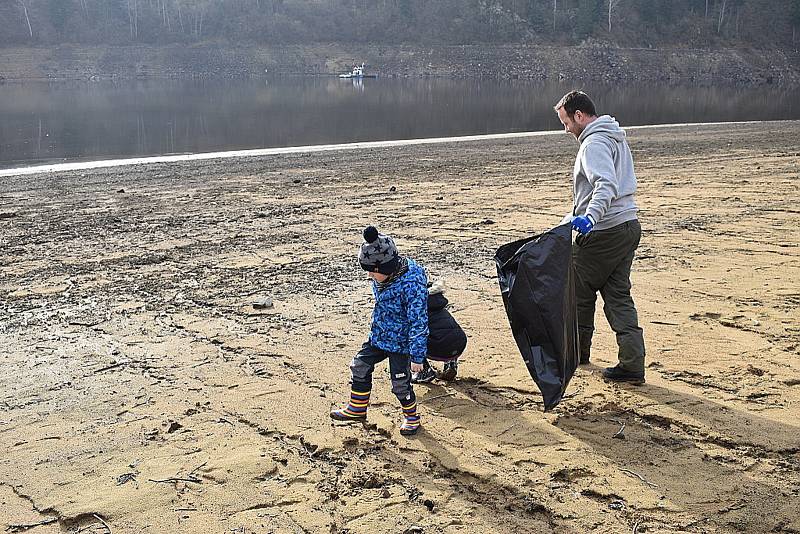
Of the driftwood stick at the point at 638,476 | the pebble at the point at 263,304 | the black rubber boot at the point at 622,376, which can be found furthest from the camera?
the pebble at the point at 263,304

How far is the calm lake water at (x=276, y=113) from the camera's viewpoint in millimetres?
25562

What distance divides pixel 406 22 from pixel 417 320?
88269 mm

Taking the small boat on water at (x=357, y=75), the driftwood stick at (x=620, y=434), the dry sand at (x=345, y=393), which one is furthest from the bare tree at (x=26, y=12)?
the driftwood stick at (x=620, y=434)

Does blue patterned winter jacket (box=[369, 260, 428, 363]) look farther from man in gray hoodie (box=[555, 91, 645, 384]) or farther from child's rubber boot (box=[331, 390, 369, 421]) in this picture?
man in gray hoodie (box=[555, 91, 645, 384])

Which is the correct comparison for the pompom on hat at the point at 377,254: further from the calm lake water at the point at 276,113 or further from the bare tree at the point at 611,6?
the bare tree at the point at 611,6

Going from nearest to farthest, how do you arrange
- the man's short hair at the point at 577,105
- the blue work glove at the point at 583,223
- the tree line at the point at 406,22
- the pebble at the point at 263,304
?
the blue work glove at the point at 583,223, the man's short hair at the point at 577,105, the pebble at the point at 263,304, the tree line at the point at 406,22

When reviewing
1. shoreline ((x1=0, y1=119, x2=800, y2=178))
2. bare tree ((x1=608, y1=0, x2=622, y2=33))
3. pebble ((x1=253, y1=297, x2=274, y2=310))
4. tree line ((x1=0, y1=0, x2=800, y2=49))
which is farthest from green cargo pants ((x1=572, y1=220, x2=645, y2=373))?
bare tree ((x1=608, y1=0, x2=622, y2=33))

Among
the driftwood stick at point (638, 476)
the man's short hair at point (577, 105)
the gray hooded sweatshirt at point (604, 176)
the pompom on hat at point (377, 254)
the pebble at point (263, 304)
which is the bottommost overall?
the driftwood stick at point (638, 476)

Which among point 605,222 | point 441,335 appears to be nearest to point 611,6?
point 605,222

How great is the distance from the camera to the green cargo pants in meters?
4.60

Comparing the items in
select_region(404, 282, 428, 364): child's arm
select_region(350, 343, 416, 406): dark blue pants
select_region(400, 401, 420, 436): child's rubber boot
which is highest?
select_region(404, 282, 428, 364): child's arm

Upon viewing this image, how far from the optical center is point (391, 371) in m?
4.27

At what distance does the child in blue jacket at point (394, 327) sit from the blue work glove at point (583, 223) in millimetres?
891

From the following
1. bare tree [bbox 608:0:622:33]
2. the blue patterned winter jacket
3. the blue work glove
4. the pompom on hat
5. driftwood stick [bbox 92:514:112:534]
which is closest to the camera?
driftwood stick [bbox 92:514:112:534]
